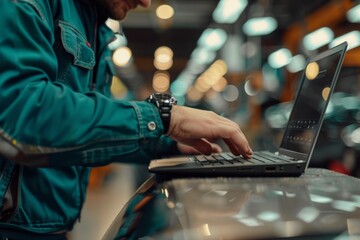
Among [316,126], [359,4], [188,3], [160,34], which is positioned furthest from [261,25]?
[316,126]

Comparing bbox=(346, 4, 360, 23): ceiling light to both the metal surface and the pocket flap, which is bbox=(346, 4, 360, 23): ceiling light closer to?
the pocket flap

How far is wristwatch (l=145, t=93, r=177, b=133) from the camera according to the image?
80 cm

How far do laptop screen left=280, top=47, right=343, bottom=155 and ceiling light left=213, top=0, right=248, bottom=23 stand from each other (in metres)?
4.94

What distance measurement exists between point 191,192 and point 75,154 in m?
0.20

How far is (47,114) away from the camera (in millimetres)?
673

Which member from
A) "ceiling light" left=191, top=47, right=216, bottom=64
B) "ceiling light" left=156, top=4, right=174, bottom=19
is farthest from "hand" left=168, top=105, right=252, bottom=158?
"ceiling light" left=191, top=47, right=216, bottom=64

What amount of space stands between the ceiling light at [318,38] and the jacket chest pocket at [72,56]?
17.7ft

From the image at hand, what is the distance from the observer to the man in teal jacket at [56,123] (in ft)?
2.23

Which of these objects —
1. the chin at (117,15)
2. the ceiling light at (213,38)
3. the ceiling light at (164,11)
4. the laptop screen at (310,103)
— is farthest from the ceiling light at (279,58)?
the chin at (117,15)

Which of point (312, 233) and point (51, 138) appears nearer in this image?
point (312, 233)

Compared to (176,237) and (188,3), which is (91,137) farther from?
(188,3)

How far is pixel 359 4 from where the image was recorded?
3.88m

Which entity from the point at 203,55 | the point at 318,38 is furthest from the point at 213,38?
the point at 318,38

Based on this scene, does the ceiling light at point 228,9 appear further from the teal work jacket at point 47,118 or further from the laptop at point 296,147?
the teal work jacket at point 47,118
